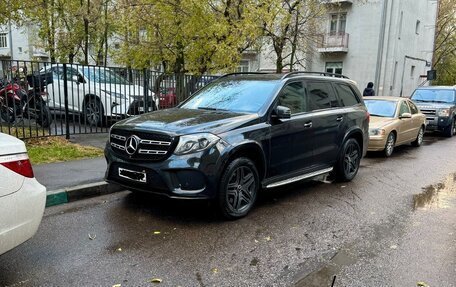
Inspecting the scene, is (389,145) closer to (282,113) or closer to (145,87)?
(282,113)

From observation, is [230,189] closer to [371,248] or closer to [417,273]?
[371,248]

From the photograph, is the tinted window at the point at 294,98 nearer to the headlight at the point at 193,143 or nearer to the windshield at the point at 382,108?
the headlight at the point at 193,143

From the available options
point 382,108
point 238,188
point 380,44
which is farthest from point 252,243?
point 380,44

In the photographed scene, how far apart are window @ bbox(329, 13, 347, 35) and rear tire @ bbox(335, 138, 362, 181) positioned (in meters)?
22.6

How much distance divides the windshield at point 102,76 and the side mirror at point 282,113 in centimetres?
584

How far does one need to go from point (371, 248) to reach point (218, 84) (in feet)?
11.3

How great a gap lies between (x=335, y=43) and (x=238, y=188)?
2523 centimetres

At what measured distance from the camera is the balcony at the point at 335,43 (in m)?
27.8

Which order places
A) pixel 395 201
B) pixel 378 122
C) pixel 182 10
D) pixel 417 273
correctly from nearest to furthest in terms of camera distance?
pixel 417 273, pixel 395 201, pixel 378 122, pixel 182 10

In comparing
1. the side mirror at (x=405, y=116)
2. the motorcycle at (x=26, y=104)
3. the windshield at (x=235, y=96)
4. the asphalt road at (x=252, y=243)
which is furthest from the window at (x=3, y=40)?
the asphalt road at (x=252, y=243)

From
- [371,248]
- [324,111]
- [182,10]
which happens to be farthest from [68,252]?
[182,10]

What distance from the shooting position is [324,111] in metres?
6.50

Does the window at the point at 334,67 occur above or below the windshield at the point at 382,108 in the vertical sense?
above

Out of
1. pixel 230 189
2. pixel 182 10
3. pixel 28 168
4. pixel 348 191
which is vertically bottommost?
pixel 348 191
